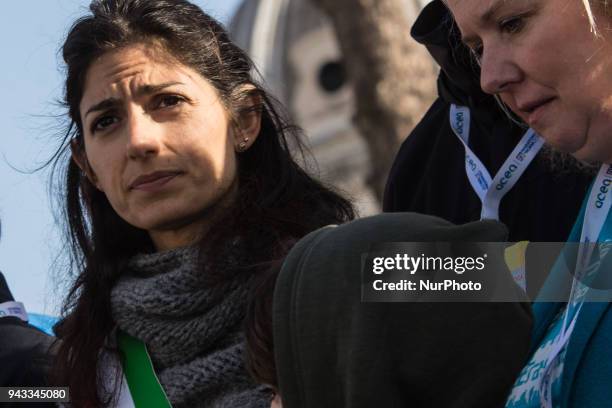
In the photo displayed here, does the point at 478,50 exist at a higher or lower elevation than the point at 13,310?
higher

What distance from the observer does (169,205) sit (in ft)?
11.3

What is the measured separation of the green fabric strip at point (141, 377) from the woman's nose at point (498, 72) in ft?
3.71

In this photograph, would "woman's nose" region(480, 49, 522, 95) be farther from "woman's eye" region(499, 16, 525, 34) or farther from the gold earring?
the gold earring

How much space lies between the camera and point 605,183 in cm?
267

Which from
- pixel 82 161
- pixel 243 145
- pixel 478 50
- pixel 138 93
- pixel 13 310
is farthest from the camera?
pixel 13 310

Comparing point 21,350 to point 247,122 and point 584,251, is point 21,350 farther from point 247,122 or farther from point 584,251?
point 584,251

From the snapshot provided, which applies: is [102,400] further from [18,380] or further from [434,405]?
[434,405]

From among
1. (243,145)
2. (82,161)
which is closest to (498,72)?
(243,145)

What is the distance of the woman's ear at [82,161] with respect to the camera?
375 centimetres

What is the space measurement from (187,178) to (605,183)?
115cm

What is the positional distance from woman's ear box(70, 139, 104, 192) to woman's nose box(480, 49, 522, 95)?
137 centimetres

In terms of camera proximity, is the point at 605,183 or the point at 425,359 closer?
the point at 425,359

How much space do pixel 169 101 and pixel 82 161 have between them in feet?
1.33

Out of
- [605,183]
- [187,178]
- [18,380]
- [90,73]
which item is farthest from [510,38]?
[18,380]
